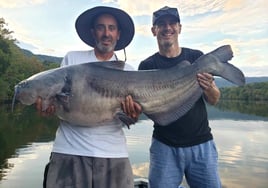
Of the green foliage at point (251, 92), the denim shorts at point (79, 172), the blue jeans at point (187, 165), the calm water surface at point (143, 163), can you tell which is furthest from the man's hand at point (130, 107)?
the green foliage at point (251, 92)

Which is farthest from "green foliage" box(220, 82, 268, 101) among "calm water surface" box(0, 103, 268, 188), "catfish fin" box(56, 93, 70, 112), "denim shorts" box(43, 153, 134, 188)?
"catfish fin" box(56, 93, 70, 112)

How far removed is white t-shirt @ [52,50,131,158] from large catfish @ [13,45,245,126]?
0.14 m

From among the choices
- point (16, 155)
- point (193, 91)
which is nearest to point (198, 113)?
point (193, 91)

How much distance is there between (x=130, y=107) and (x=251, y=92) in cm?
13792

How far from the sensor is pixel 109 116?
475 cm

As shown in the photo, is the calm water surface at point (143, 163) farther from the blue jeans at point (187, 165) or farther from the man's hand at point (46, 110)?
the man's hand at point (46, 110)

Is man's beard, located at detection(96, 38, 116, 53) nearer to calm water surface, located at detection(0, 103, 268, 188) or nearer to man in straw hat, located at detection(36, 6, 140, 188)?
man in straw hat, located at detection(36, 6, 140, 188)

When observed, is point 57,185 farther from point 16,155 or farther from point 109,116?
point 16,155

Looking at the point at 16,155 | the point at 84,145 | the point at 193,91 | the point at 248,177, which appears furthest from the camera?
the point at 16,155

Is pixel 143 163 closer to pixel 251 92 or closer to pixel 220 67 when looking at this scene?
pixel 220 67

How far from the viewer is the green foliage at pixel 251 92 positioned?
128 m

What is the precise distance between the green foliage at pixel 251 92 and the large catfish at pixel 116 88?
120 meters

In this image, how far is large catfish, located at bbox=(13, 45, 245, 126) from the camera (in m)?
4.63

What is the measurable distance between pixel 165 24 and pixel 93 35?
1142mm
